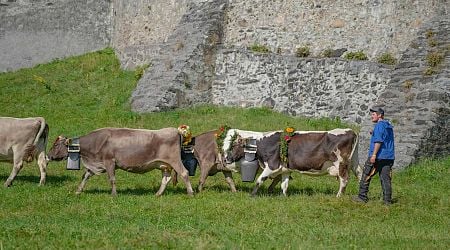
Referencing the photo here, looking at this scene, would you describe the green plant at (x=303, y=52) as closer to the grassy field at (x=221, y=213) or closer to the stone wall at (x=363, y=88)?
the stone wall at (x=363, y=88)

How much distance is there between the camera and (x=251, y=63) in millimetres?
20875

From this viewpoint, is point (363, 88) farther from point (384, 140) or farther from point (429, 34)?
point (384, 140)

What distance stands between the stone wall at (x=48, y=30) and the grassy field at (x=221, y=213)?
10.8m

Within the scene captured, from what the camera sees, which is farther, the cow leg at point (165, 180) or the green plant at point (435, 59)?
the green plant at point (435, 59)

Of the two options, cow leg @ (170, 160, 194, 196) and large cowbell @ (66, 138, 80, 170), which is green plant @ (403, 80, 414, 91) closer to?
cow leg @ (170, 160, 194, 196)

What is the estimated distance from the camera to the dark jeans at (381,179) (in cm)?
1174

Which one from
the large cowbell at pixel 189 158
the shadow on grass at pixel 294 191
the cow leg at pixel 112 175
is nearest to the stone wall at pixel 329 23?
the shadow on grass at pixel 294 191

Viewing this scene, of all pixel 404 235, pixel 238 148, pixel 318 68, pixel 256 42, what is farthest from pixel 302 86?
pixel 404 235

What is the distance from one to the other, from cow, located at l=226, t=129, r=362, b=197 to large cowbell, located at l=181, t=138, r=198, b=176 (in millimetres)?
710

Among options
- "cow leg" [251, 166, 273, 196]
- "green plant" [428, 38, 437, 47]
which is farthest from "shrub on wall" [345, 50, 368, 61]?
"cow leg" [251, 166, 273, 196]

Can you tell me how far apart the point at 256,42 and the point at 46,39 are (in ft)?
38.5

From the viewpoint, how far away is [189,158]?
13242 millimetres

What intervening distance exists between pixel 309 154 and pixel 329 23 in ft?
28.1

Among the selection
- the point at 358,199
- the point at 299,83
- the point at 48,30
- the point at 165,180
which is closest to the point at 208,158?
the point at 165,180
